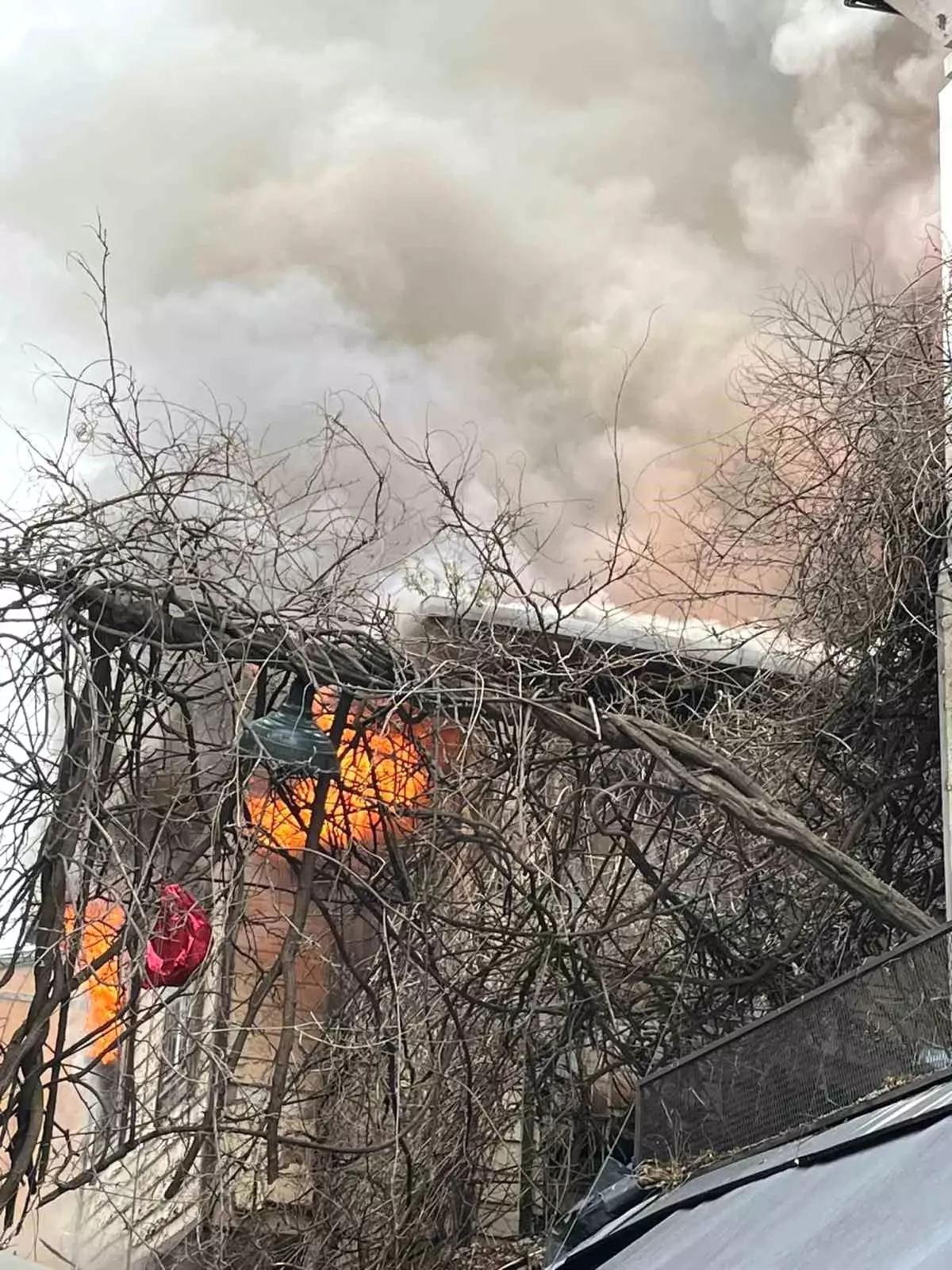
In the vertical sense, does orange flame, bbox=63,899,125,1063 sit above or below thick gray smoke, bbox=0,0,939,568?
below

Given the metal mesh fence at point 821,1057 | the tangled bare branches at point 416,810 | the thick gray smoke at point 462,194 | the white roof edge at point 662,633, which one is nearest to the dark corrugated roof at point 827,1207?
the metal mesh fence at point 821,1057

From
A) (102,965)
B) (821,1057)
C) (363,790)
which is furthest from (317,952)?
(821,1057)

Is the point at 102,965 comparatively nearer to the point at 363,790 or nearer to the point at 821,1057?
the point at 363,790

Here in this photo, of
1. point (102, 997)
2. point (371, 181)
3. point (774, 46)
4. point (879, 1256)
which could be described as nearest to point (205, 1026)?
point (102, 997)

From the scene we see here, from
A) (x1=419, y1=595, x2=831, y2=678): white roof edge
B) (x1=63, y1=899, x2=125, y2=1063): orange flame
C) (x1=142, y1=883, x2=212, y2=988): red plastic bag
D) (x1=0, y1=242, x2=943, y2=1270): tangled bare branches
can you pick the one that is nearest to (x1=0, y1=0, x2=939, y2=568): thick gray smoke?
(x1=0, y1=242, x2=943, y2=1270): tangled bare branches

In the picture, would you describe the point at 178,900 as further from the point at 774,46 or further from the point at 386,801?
the point at 774,46

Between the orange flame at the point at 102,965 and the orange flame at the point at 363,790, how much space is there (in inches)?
20.2

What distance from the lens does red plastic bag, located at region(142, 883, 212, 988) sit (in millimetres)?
2984

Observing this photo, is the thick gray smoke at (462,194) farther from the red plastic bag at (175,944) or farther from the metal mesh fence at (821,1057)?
the metal mesh fence at (821,1057)

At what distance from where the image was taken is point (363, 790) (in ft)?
13.5

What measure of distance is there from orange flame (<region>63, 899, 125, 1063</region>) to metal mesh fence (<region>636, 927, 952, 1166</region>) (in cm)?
157

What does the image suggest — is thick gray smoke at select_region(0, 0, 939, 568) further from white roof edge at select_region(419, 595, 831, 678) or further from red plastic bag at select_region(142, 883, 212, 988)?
red plastic bag at select_region(142, 883, 212, 988)

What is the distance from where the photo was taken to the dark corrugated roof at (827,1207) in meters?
1.55

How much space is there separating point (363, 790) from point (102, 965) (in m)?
1.25
